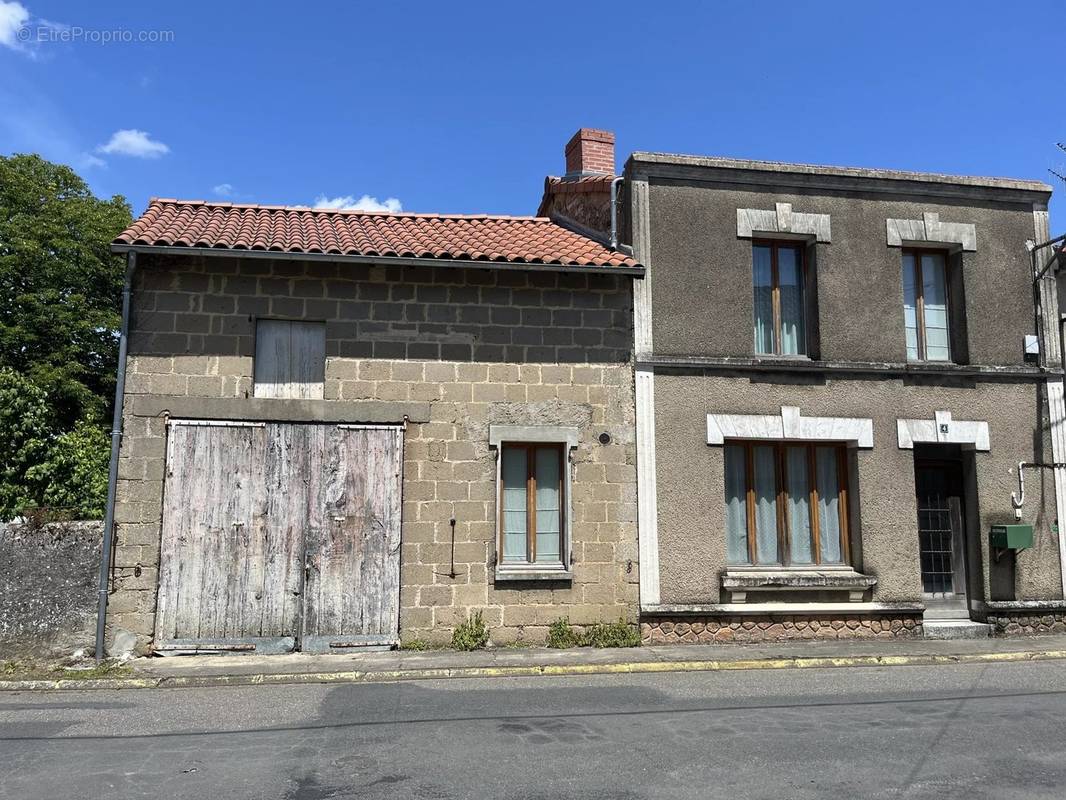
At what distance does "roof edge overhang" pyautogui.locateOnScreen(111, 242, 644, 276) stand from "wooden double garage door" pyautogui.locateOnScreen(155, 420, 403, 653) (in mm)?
1908

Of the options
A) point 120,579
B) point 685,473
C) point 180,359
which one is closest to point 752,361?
point 685,473

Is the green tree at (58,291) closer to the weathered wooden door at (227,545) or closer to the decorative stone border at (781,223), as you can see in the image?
the weathered wooden door at (227,545)

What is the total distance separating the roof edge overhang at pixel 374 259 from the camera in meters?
8.84

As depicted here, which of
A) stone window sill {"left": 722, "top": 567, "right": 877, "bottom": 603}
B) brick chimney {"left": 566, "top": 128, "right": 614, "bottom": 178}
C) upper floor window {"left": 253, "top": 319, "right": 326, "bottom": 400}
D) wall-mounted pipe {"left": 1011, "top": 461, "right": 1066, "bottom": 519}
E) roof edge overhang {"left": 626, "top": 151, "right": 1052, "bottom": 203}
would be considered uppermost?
brick chimney {"left": 566, "top": 128, "right": 614, "bottom": 178}

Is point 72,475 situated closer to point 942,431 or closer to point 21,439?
point 21,439

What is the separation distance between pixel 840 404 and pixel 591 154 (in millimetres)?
5685

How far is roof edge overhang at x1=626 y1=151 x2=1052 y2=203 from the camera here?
10.3 meters

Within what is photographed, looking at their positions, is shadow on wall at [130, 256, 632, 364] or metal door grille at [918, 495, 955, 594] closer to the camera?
shadow on wall at [130, 256, 632, 364]

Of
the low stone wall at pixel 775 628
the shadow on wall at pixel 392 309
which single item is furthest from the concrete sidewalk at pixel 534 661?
the shadow on wall at pixel 392 309

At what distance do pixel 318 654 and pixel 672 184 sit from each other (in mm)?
7136

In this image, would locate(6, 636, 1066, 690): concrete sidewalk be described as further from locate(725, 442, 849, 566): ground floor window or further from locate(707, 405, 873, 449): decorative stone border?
locate(707, 405, 873, 449): decorative stone border

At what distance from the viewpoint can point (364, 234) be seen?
10289 mm

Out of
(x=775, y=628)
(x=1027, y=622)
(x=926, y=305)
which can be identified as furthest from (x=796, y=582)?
(x=926, y=305)

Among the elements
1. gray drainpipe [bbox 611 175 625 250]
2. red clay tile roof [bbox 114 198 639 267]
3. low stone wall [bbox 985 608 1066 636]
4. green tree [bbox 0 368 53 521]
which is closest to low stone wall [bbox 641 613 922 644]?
low stone wall [bbox 985 608 1066 636]
